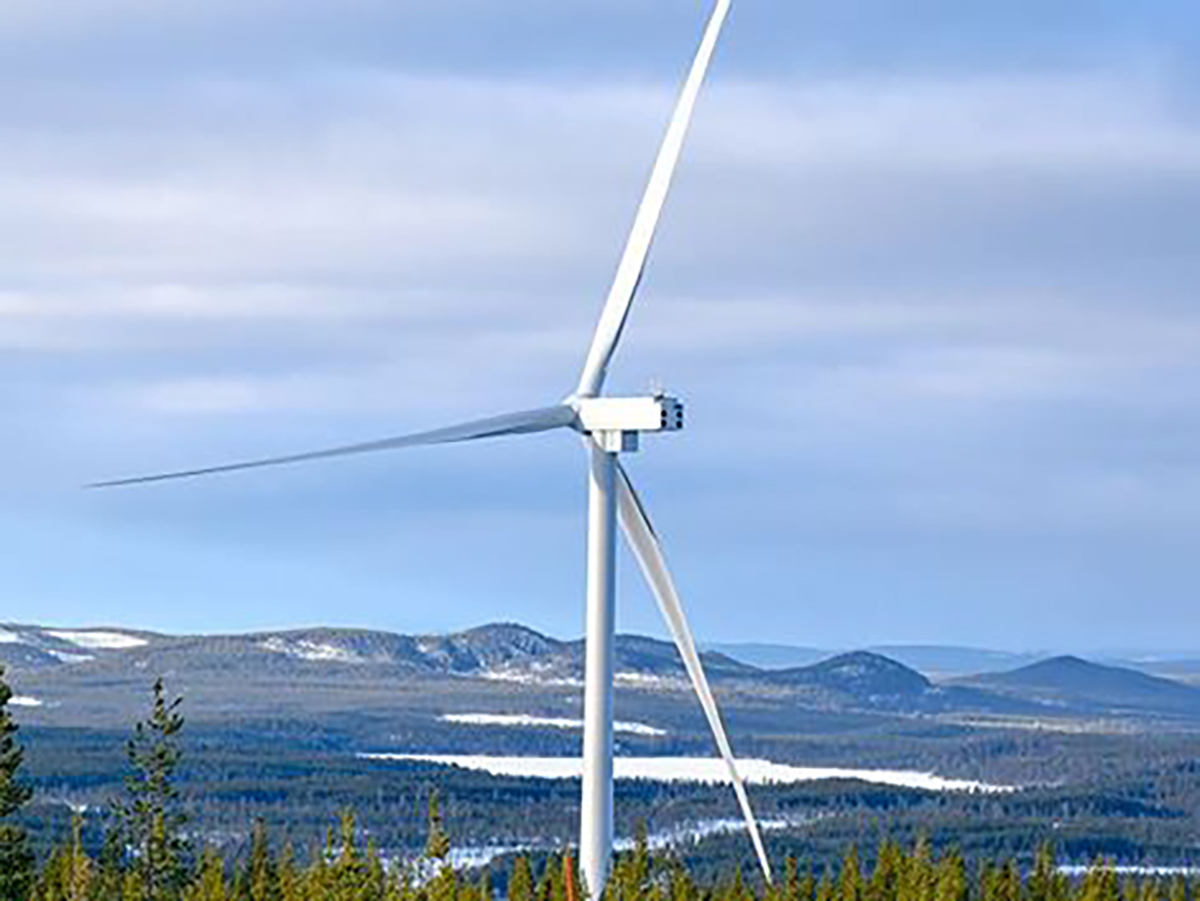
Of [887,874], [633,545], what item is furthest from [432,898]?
[887,874]

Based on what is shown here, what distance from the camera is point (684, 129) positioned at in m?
89.3

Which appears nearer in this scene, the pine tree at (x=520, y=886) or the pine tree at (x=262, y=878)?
the pine tree at (x=262, y=878)

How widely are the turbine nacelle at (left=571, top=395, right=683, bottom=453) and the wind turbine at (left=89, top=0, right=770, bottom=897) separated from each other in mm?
28

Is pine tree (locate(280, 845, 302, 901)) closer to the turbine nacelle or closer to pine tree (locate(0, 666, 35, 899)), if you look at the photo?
pine tree (locate(0, 666, 35, 899))

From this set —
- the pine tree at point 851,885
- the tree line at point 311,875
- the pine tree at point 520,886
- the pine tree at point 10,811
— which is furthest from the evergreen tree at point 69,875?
Result: the pine tree at point 851,885

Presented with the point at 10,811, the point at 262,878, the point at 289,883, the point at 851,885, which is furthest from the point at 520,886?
the point at 10,811

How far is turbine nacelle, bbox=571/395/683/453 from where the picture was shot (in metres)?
86.9

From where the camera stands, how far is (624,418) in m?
87.7

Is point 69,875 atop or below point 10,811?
below

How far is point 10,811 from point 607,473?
2224cm

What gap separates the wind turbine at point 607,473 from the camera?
281 feet

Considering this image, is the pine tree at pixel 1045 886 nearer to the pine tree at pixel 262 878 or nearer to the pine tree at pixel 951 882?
the pine tree at pixel 951 882

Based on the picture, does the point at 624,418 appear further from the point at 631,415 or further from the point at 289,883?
the point at 289,883

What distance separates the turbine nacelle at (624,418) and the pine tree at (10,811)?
19.1 metres
